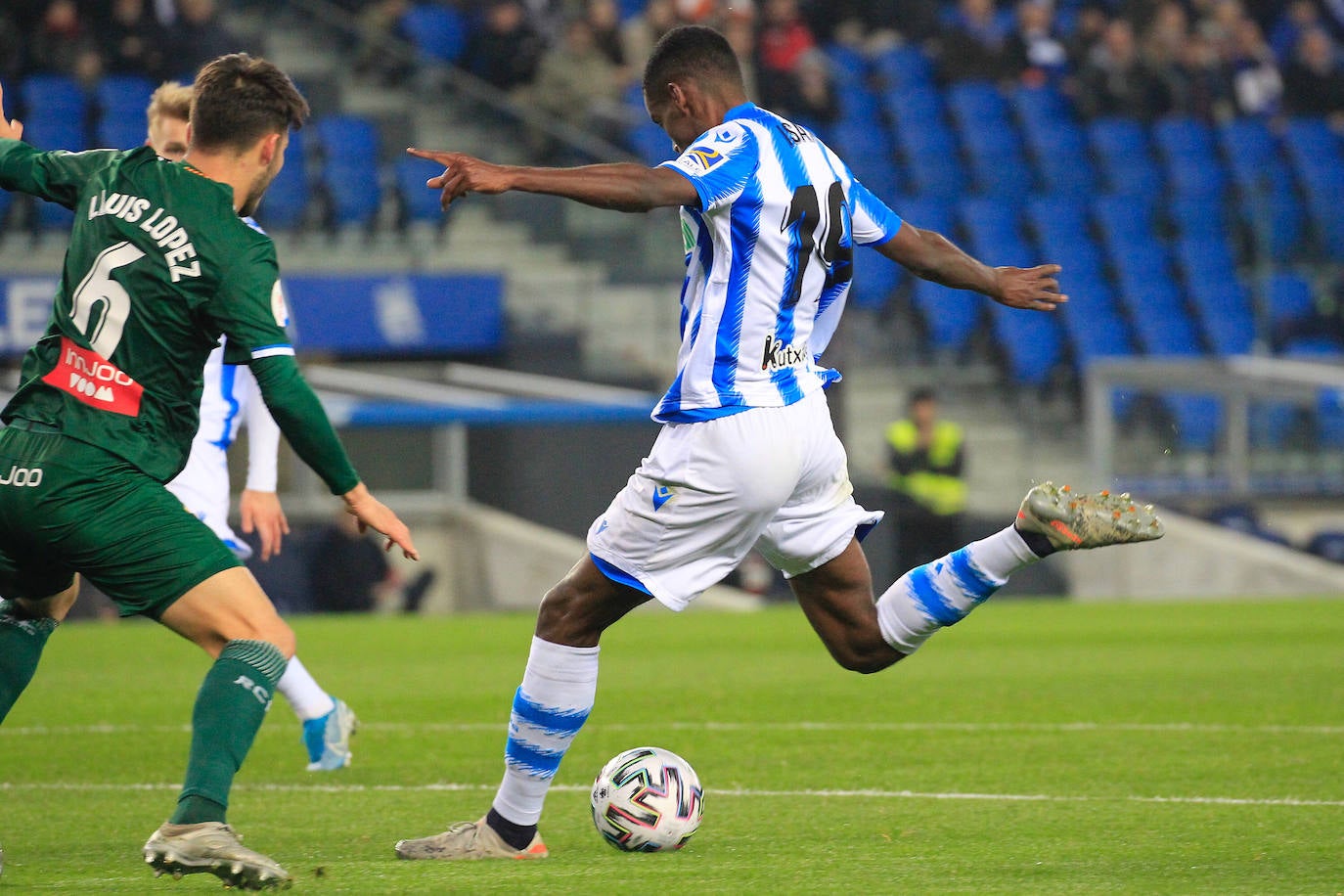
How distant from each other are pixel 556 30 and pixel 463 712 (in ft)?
41.2

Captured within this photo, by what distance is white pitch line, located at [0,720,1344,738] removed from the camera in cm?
770

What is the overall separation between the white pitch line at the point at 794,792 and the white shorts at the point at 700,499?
1.31 meters

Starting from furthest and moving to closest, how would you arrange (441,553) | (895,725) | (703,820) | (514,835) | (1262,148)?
1. (1262,148)
2. (441,553)
3. (895,725)
4. (703,820)
5. (514,835)

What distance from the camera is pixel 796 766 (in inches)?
269

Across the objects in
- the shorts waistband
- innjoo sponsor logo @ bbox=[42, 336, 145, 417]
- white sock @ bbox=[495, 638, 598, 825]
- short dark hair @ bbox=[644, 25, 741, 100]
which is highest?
short dark hair @ bbox=[644, 25, 741, 100]

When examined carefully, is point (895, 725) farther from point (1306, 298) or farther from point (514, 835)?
point (1306, 298)

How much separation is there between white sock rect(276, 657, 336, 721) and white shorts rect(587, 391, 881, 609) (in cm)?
213

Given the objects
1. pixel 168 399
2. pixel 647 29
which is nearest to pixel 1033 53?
pixel 647 29

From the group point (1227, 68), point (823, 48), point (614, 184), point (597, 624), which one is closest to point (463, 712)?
point (597, 624)

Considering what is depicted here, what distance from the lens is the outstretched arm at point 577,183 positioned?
432cm

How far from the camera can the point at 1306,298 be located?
1964 centimetres

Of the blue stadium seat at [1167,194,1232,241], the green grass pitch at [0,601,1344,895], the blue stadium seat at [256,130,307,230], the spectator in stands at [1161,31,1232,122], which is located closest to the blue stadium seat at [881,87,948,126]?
the spectator in stands at [1161,31,1232,122]

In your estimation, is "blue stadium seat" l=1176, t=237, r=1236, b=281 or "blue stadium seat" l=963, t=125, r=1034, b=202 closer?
"blue stadium seat" l=1176, t=237, r=1236, b=281

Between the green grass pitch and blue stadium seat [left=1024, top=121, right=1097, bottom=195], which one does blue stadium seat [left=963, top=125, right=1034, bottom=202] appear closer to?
blue stadium seat [left=1024, top=121, right=1097, bottom=195]
